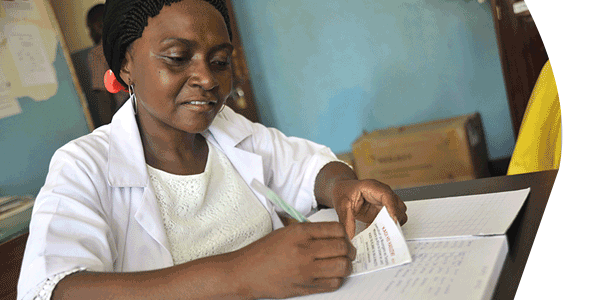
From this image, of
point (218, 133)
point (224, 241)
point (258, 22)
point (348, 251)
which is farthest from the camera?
point (258, 22)

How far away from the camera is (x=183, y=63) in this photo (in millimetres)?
917

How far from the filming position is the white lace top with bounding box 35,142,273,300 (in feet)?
3.08

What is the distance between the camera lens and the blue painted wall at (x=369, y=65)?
297 centimetres

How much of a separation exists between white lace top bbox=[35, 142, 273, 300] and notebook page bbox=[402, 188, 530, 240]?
0.36m

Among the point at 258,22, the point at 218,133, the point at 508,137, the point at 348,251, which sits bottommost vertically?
the point at 508,137

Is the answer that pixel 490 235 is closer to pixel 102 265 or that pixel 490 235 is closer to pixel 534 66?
pixel 102 265

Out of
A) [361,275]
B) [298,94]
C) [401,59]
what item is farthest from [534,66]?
[361,275]

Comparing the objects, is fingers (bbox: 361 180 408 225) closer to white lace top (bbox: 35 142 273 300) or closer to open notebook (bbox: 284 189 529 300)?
open notebook (bbox: 284 189 529 300)

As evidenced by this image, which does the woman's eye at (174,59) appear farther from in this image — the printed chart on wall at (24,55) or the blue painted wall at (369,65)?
the blue painted wall at (369,65)

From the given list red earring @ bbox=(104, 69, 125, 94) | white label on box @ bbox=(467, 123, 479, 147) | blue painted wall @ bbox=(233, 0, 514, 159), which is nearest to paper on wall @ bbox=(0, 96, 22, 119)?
red earring @ bbox=(104, 69, 125, 94)

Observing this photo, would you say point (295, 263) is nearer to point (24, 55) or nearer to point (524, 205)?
point (524, 205)

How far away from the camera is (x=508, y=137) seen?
118 inches

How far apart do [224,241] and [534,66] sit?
2125 millimetres

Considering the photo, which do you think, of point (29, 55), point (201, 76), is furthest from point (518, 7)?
point (29, 55)
